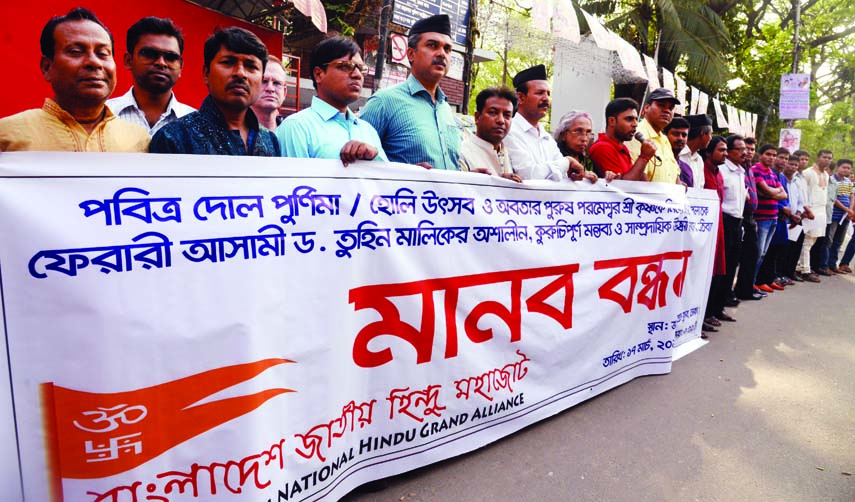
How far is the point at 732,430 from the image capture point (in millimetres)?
2898

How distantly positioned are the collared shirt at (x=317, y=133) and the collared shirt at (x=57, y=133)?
617mm

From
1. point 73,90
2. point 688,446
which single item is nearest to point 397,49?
point 73,90

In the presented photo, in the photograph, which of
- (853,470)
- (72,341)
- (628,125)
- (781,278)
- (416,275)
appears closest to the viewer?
(72,341)

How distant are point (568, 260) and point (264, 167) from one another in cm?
179

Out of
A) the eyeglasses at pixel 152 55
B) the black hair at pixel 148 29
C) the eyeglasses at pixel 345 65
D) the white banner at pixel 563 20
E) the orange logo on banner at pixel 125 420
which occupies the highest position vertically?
the white banner at pixel 563 20

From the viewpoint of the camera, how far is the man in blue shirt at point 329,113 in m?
2.35

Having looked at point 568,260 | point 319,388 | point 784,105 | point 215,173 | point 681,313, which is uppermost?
point 784,105

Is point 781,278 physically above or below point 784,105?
below

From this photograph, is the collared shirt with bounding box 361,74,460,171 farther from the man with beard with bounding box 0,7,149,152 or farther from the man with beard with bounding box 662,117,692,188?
the man with beard with bounding box 662,117,692,188

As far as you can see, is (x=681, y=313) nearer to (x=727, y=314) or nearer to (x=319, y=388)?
(x=727, y=314)

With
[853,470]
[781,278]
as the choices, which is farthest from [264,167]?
[781,278]

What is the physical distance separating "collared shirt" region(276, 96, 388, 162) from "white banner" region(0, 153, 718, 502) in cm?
34

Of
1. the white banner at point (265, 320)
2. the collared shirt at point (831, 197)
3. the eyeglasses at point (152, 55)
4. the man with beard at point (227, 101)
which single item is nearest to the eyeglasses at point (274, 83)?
the eyeglasses at point (152, 55)

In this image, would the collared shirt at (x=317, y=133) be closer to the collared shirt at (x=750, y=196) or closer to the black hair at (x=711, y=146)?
the black hair at (x=711, y=146)
